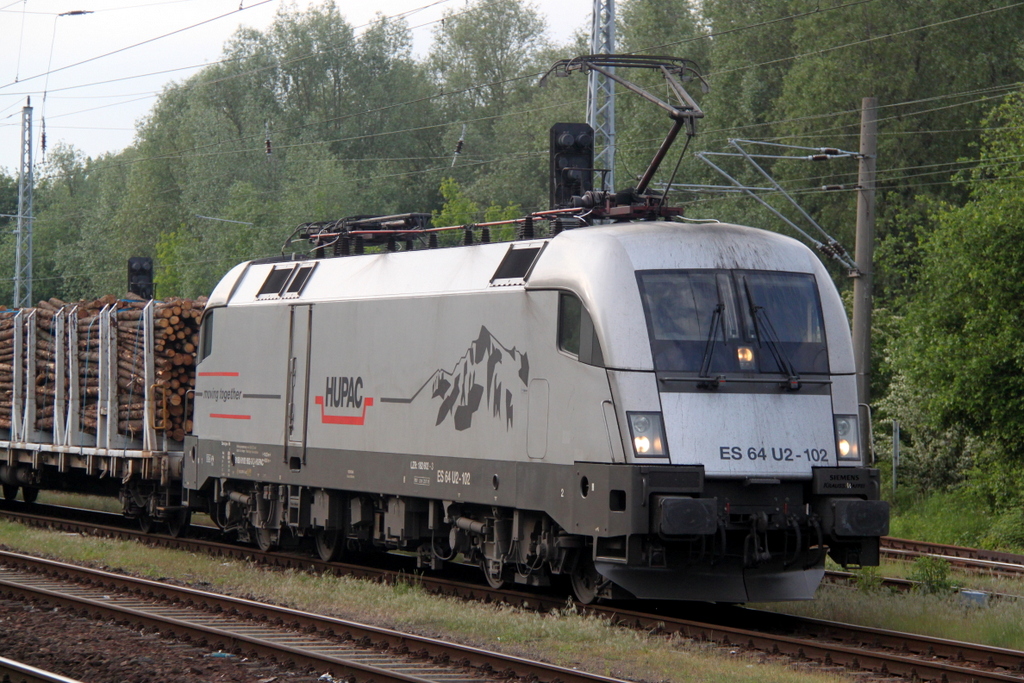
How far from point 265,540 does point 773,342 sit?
788cm

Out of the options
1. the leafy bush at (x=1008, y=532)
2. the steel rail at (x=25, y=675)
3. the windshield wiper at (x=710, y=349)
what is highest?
the windshield wiper at (x=710, y=349)

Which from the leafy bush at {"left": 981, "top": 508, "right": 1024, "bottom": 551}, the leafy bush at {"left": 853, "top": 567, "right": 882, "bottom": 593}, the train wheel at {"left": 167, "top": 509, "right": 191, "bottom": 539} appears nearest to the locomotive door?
the train wheel at {"left": 167, "top": 509, "right": 191, "bottom": 539}

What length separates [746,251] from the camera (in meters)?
11.5

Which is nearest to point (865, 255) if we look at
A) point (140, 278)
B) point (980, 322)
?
point (980, 322)

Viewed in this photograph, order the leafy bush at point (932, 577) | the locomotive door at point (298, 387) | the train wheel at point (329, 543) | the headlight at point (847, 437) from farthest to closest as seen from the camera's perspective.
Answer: the train wheel at point (329, 543) < the locomotive door at point (298, 387) < the leafy bush at point (932, 577) < the headlight at point (847, 437)

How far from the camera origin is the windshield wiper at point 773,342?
11.2 meters

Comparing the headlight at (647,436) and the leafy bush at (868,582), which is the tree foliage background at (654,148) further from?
the headlight at (647,436)

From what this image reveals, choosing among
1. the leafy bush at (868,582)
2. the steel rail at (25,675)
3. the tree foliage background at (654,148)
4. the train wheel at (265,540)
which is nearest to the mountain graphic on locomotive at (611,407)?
the train wheel at (265,540)

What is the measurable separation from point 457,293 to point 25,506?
46.9 feet

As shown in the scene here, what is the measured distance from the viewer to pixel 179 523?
19.0 meters

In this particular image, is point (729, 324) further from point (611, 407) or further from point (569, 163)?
point (569, 163)

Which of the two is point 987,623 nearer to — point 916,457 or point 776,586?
point 776,586

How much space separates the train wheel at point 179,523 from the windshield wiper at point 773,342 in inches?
408

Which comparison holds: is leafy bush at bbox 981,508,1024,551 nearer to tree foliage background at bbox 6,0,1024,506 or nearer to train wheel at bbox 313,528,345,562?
tree foliage background at bbox 6,0,1024,506
